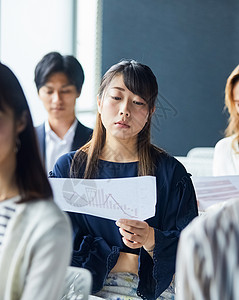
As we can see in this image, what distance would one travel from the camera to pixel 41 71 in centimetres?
213

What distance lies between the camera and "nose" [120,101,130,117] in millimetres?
1302

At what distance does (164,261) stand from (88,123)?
341 cm

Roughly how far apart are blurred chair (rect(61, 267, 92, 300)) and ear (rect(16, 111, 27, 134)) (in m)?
0.31

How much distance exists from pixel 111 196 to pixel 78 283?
10.4 inches

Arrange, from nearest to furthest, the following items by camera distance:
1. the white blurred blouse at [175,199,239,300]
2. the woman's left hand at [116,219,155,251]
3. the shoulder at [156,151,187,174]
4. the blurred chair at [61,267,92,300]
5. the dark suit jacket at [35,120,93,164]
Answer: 1. the white blurred blouse at [175,199,239,300]
2. the blurred chair at [61,267,92,300]
3. the woman's left hand at [116,219,155,251]
4. the shoulder at [156,151,187,174]
5. the dark suit jacket at [35,120,93,164]

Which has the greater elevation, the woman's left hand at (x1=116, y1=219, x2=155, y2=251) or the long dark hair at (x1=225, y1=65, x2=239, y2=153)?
the long dark hair at (x1=225, y1=65, x2=239, y2=153)

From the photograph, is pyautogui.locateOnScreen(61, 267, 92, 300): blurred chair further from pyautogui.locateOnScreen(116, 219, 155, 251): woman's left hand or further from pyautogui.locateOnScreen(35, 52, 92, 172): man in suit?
pyautogui.locateOnScreen(35, 52, 92, 172): man in suit

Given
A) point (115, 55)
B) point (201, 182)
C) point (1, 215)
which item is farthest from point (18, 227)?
point (115, 55)

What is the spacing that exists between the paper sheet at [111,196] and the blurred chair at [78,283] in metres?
0.22

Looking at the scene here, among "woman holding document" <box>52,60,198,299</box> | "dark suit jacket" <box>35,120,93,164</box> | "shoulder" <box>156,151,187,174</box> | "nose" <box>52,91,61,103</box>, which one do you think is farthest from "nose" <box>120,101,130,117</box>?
"nose" <box>52,91,61,103</box>

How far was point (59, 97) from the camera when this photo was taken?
212cm

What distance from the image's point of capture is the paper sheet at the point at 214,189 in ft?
5.12

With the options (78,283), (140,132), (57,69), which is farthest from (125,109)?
(57,69)

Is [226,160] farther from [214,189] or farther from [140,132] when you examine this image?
[140,132]
